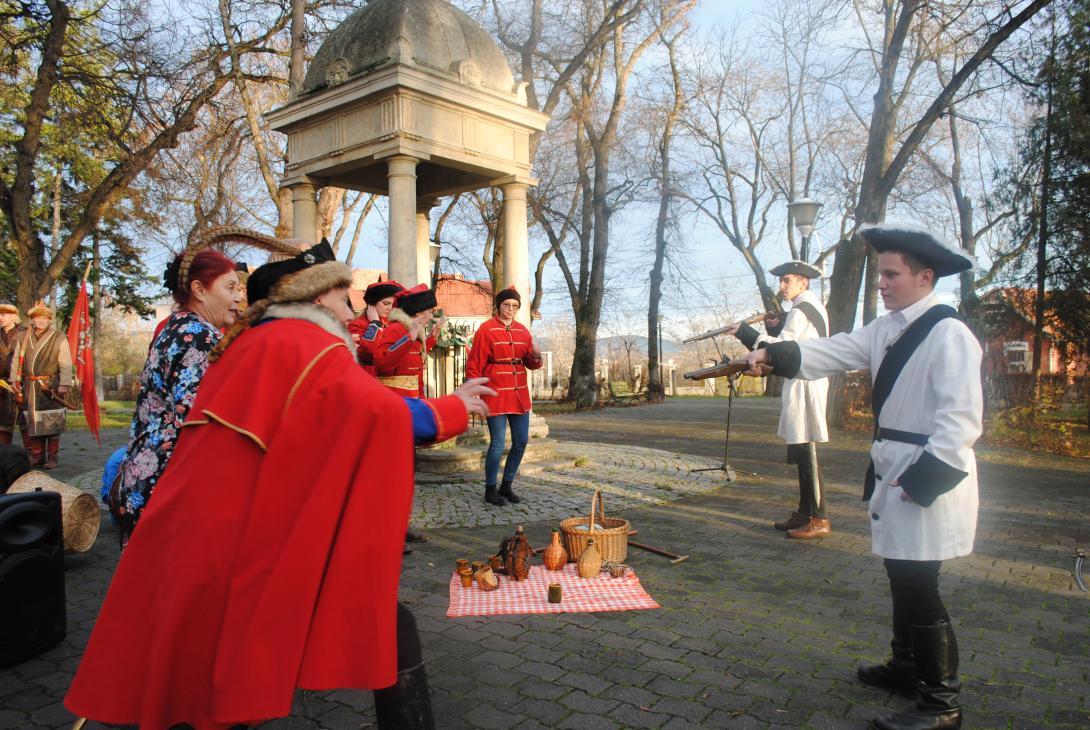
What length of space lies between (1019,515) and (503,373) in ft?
17.4

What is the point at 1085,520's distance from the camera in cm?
685

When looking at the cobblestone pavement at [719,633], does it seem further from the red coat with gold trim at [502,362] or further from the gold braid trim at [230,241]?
the gold braid trim at [230,241]

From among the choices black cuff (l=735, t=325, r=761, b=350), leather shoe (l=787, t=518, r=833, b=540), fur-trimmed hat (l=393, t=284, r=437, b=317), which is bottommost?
leather shoe (l=787, t=518, r=833, b=540)

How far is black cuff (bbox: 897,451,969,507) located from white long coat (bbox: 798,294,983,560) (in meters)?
0.03

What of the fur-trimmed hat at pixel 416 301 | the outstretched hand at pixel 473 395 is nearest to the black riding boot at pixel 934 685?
the outstretched hand at pixel 473 395

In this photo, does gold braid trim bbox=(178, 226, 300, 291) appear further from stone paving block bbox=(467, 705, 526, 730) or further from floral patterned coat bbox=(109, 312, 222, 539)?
stone paving block bbox=(467, 705, 526, 730)

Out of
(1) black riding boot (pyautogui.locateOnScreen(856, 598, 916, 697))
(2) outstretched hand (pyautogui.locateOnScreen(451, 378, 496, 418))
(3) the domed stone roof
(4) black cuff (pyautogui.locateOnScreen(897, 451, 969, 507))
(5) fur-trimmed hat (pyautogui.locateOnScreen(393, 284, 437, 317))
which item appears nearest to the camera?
(2) outstretched hand (pyautogui.locateOnScreen(451, 378, 496, 418))

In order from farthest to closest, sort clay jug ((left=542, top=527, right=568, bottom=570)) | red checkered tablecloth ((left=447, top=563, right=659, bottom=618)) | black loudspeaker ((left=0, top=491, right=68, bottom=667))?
clay jug ((left=542, top=527, right=568, bottom=570)) < red checkered tablecloth ((left=447, top=563, right=659, bottom=618)) < black loudspeaker ((left=0, top=491, right=68, bottom=667))

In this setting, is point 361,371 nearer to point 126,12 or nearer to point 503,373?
point 503,373

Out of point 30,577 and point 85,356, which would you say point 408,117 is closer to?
point 85,356

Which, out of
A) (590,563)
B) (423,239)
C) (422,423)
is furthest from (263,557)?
(423,239)

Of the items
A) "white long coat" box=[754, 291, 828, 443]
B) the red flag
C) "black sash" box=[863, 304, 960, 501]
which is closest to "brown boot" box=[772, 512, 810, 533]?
Result: "white long coat" box=[754, 291, 828, 443]

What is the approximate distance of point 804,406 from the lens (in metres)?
6.12

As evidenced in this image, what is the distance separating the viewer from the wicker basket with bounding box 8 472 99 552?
5301 millimetres
